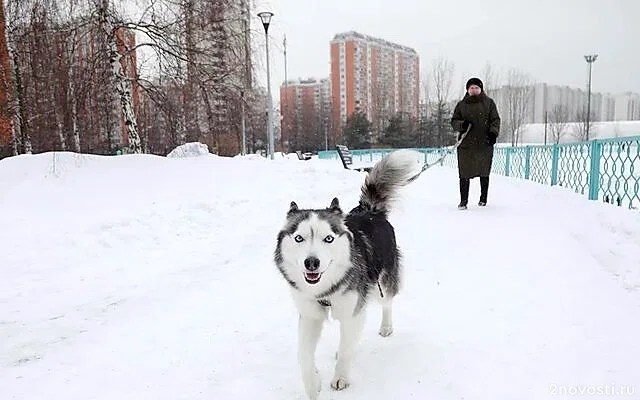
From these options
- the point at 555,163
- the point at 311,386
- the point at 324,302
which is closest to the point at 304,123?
the point at 555,163

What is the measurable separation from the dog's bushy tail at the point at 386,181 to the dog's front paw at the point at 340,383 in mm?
1243

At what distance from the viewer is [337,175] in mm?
12586

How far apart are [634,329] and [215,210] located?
550cm

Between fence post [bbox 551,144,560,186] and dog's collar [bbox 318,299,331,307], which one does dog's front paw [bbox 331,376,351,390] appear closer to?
dog's collar [bbox 318,299,331,307]

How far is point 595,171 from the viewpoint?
7.03 metres

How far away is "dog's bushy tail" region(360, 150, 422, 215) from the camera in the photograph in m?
3.13

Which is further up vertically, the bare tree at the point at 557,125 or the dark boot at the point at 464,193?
the bare tree at the point at 557,125

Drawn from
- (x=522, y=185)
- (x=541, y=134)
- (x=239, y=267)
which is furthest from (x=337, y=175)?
(x=541, y=134)

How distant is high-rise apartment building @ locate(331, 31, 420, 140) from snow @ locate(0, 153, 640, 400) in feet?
193

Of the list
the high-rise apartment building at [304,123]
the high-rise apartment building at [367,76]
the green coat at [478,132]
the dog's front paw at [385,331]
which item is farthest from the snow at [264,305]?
the high-rise apartment building at [367,76]

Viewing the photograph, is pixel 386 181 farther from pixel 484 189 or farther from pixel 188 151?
pixel 188 151

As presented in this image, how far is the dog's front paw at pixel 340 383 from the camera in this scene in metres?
2.27

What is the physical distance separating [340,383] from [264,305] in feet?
4.13

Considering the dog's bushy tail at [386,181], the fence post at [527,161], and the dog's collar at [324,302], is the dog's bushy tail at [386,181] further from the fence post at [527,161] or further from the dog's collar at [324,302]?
the fence post at [527,161]
